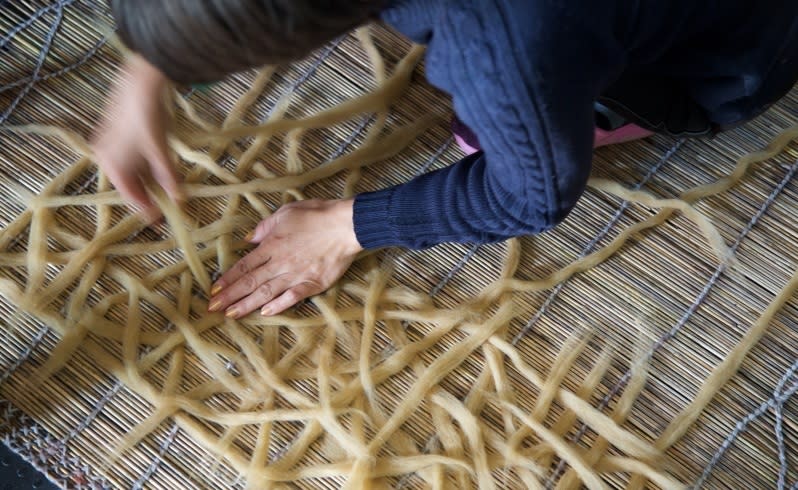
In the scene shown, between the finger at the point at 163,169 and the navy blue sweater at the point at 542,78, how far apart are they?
0.19 meters

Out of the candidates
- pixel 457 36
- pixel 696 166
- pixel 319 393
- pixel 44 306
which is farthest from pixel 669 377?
pixel 44 306

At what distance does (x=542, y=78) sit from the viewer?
1.63 ft

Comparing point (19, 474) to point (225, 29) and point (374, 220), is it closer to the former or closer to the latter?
point (374, 220)

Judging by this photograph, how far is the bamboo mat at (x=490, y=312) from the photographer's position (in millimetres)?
742

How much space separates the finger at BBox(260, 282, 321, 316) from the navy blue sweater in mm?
79

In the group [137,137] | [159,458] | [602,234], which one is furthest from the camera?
[602,234]

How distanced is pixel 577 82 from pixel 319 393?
0.41 metres

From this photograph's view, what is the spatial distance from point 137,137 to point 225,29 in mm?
260

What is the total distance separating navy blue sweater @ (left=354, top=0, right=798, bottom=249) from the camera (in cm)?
49

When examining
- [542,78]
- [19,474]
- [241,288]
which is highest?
[542,78]

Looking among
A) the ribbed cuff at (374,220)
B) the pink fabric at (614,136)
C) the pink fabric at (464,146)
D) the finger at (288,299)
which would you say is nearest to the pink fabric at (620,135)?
the pink fabric at (614,136)

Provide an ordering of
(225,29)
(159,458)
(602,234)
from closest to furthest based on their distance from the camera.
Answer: (225,29) → (159,458) → (602,234)

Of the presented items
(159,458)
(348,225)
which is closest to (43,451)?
(159,458)

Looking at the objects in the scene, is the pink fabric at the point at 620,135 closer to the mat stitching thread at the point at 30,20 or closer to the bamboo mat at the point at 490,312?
the bamboo mat at the point at 490,312
